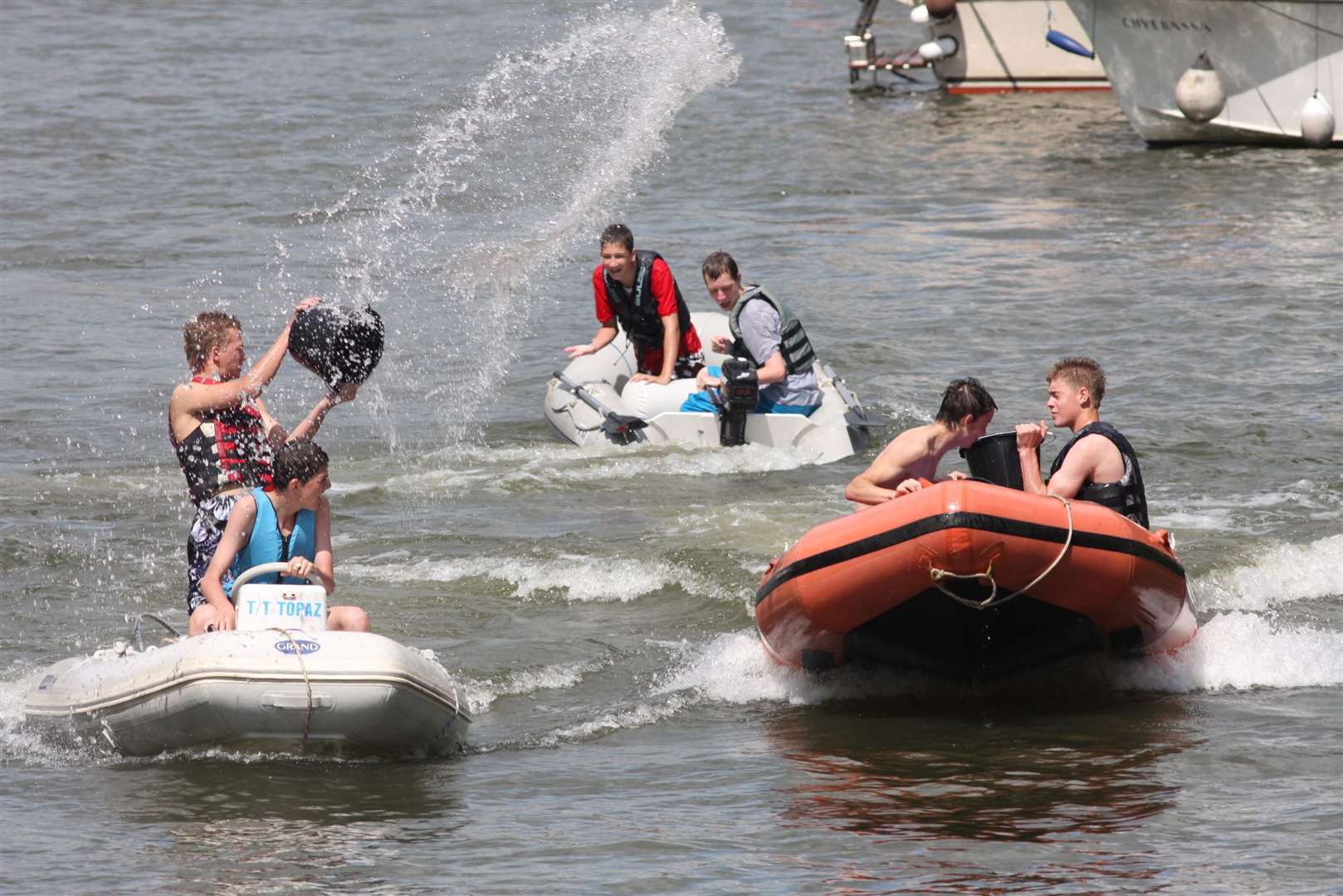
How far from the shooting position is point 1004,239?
20.0 m

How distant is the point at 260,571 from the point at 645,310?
618 centimetres

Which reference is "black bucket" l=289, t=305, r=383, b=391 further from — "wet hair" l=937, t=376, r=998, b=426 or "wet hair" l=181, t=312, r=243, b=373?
"wet hair" l=937, t=376, r=998, b=426

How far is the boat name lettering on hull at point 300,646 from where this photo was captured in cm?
675

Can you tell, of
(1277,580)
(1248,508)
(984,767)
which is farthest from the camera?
(1248,508)

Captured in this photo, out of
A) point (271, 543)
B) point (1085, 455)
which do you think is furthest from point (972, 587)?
point (271, 543)

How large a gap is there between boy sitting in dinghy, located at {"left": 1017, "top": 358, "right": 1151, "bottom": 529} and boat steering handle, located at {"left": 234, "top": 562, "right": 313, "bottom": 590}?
9.37 ft

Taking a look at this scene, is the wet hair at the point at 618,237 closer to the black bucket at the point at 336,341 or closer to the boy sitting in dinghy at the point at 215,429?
the black bucket at the point at 336,341

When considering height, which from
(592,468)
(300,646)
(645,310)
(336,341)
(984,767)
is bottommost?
(984,767)

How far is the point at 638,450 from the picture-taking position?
12.7 meters

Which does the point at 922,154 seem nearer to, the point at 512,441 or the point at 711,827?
the point at 512,441

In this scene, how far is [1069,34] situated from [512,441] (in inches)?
705

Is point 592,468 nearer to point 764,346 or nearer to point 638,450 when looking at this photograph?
point 638,450

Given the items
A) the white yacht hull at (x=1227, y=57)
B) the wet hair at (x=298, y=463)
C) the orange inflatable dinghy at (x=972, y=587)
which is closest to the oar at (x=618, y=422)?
the orange inflatable dinghy at (x=972, y=587)

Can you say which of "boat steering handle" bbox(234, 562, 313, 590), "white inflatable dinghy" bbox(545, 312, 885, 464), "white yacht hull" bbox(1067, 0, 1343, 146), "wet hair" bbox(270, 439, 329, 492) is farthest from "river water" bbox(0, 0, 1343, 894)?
"wet hair" bbox(270, 439, 329, 492)
